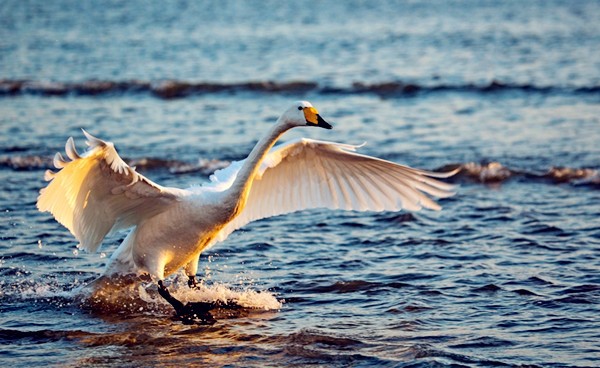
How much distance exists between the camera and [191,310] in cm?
732

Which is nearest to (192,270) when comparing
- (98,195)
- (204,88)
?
(98,195)

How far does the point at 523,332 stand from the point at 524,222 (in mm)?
3163

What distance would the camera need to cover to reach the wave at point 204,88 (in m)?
18.6

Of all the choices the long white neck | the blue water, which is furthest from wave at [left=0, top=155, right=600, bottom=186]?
the long white neck

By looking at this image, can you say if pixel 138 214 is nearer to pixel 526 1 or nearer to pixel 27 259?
pixel 27 259

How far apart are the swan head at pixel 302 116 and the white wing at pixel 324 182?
3.39ft

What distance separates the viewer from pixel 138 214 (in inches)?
288

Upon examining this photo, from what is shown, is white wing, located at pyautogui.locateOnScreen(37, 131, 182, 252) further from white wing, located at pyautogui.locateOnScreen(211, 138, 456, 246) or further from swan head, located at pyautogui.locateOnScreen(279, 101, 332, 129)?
swan head, located at pyautogui.locateOnScreen(279, 101, 332, 129)

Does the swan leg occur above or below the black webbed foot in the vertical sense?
above

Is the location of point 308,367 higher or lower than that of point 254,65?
lower

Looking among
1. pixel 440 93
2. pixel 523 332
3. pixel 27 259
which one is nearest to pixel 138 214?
pixel 27 259

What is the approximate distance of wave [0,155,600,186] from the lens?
11516 millimetres

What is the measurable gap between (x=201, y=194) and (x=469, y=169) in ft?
19.3

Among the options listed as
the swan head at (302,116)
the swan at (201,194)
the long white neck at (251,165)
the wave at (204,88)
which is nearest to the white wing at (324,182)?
the swan at (201,194)
